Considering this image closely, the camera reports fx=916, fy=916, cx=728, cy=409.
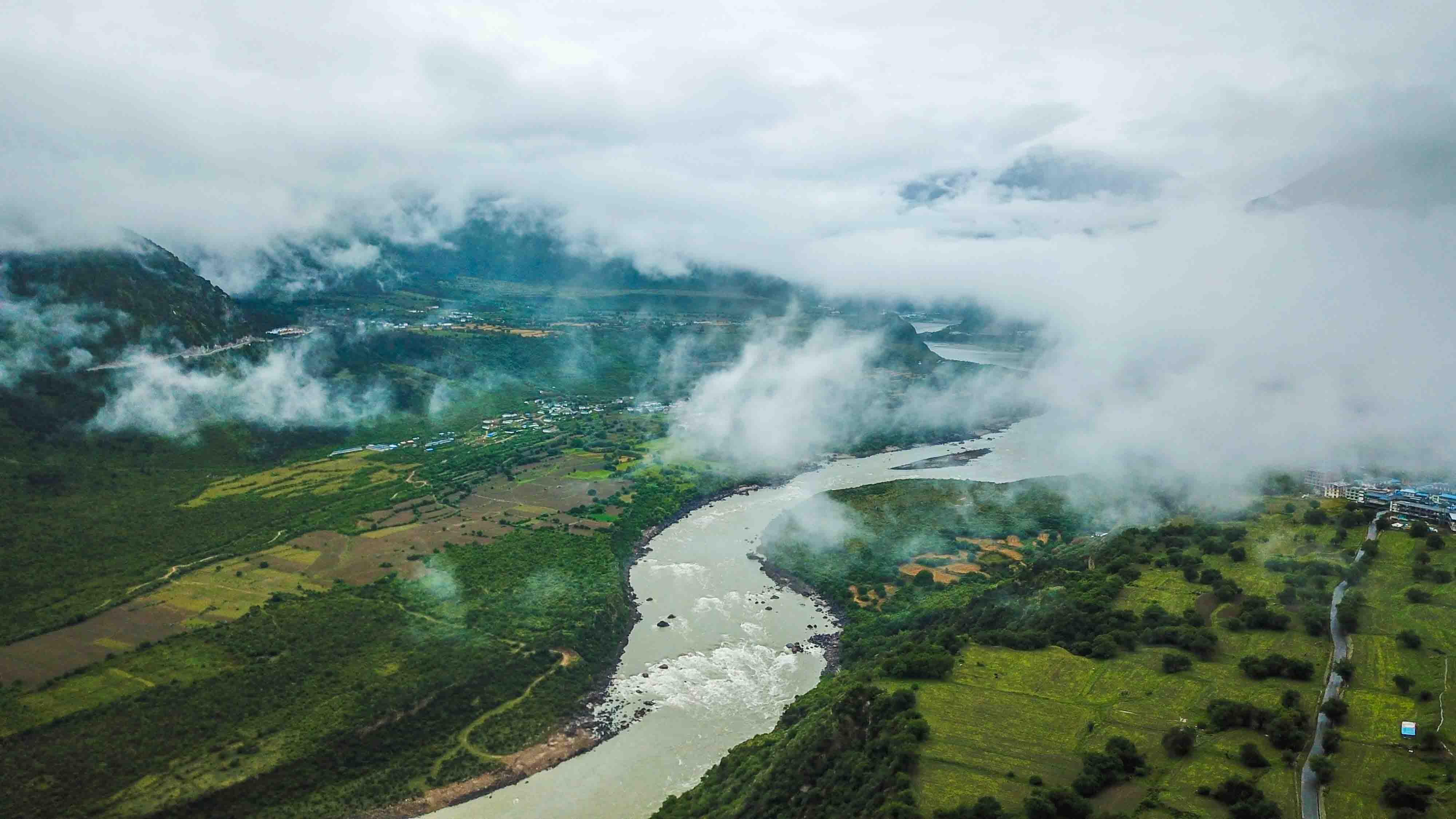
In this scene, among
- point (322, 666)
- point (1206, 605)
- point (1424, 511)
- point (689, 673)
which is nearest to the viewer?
point (1206, 605)

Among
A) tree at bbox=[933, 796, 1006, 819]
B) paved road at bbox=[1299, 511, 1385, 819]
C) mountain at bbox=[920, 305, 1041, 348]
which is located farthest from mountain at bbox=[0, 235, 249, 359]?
mountain at bbox=[920, 305, 1041, 348]

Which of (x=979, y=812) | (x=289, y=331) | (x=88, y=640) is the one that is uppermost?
(x=289, y=331)

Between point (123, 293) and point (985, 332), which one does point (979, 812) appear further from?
point (985, 332)

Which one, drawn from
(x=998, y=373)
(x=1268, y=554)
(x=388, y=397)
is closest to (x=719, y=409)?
(x=388, y=397)

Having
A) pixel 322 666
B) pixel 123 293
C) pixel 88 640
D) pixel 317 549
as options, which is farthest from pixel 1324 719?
pixel 123 293

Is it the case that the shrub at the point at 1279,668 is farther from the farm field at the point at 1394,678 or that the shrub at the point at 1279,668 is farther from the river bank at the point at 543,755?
the river bank at the point at 543,755

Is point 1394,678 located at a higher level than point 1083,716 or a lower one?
higher

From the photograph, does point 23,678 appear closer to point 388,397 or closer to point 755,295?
point 388,397
